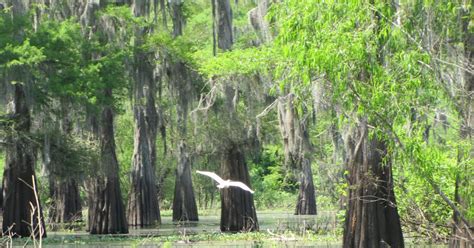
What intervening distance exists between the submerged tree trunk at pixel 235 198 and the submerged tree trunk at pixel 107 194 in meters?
2.83

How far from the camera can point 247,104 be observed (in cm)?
2569

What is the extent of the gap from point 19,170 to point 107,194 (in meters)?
3.61

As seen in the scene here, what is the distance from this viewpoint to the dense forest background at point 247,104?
10.8 meters

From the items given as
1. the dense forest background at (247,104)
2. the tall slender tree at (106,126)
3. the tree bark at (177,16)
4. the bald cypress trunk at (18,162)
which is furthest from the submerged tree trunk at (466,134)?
the tree bark at (177,16)

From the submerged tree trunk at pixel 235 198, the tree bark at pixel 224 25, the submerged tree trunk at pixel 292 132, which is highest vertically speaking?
the tree bark at pixel 224 25

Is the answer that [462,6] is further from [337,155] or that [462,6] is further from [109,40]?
[337,155]

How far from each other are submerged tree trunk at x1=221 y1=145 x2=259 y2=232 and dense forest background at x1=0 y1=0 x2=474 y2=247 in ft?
0.13

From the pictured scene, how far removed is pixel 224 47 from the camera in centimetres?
2656

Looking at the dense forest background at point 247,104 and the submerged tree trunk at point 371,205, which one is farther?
the submerged tree trunk at point 371,205

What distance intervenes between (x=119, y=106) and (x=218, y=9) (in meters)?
3.97

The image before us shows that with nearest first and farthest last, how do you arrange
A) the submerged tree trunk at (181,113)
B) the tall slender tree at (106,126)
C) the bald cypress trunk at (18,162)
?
the bald cypress trunk at (18,162) < the tall slender tree at (106,126) < the submerged tree trunk at (181,113)

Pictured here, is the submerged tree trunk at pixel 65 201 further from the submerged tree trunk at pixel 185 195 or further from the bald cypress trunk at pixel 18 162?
the bald cypress trunk at pixel 18 162

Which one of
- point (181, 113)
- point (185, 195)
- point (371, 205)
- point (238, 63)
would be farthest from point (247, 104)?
point (185, 195)

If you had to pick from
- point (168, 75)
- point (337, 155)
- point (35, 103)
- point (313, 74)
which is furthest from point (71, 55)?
point (313, 74)
